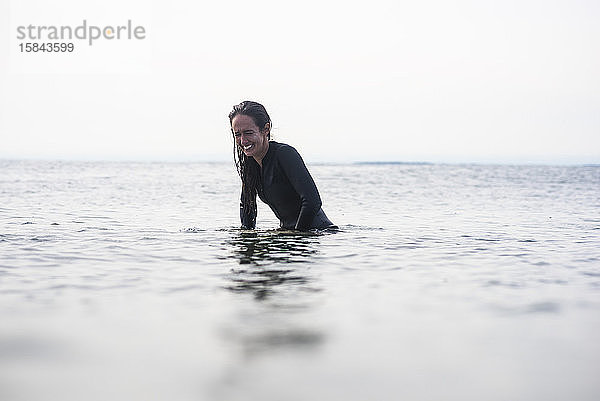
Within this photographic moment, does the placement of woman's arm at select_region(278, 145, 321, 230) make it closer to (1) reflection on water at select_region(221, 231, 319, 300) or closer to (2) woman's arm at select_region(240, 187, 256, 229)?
(1) reflection on water at select_region(221, 231, 319, 300)

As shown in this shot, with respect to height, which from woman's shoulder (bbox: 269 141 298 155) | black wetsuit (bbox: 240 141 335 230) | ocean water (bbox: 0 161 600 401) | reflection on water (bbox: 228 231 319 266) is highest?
woman's shoulder (bbox: 269 141 298 155)

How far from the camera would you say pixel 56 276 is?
473 cm

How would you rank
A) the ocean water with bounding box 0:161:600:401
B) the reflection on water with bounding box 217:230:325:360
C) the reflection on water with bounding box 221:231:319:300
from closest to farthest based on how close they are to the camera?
Result: the ocean water with bounding box 0:161:600:401, the reflection on water with bounding box 217:230:325:360, the reflection on water with bounding box 221:231:319:300

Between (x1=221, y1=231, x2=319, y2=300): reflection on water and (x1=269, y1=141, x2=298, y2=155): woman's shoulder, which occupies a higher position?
(x1=269, y1=141, x2=298, y2=155): woman's shoulder

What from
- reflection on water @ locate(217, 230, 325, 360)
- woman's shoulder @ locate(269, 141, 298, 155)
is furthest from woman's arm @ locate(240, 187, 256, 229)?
woman's shoulder @ locate(269, 141, 298, 155)

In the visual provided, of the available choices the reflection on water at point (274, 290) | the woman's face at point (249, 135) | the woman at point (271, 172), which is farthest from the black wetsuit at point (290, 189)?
the reflection on water at point (274, 290)

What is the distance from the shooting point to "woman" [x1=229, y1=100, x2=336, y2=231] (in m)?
7.11

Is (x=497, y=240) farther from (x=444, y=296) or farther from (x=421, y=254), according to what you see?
(x=444, y=296)

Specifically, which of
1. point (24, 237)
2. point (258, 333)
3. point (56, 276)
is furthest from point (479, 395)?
point (24, 237)

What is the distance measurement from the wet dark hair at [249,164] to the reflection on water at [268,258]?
36 cm

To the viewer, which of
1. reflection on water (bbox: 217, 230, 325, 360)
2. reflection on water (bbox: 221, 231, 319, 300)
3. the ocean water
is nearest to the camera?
the ocean water

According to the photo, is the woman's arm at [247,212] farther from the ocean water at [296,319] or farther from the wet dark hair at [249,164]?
the ocean water at [296,319]

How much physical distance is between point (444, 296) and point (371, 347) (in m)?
1.35

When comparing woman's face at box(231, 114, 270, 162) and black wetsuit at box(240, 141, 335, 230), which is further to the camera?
black wetsuit at box(240, 141, 335, 230)
